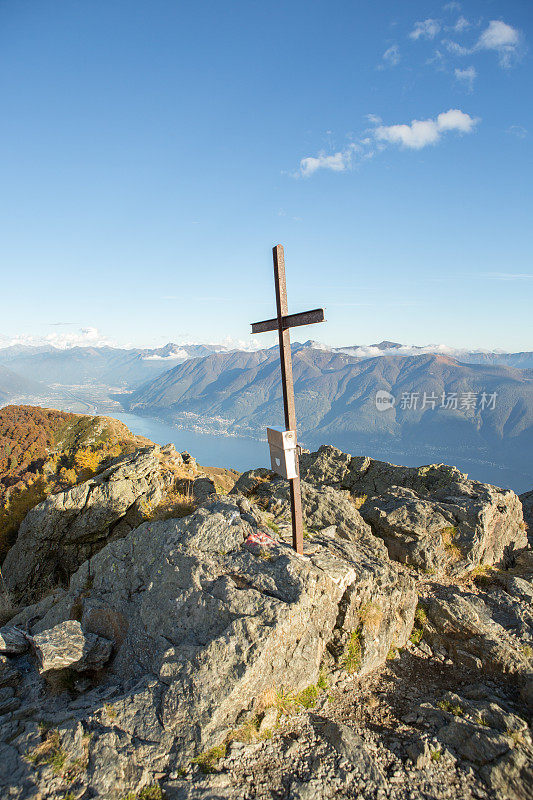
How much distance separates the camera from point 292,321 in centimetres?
898

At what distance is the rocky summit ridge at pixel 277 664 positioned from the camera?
225 inches

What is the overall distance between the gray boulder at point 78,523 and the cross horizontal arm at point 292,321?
9.06 metres

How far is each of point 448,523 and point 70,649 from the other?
12.1 metres

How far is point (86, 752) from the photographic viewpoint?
18.6ft

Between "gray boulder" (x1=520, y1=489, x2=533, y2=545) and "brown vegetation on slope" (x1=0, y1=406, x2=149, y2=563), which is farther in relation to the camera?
"brown vegetation on slope" (x1=0, y1=406, x2=149, y2=563)

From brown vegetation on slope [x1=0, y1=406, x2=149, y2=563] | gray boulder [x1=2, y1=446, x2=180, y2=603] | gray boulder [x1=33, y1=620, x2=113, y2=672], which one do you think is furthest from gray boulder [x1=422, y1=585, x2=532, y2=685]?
brown vegetation on slope [x1=0, y1=406, x2=149, y2=563]

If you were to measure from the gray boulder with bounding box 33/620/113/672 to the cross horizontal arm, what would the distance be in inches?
329

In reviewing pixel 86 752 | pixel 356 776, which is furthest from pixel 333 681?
pixel 86 752

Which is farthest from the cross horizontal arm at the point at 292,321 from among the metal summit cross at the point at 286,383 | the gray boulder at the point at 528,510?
the gray boulder at the point at 528,510

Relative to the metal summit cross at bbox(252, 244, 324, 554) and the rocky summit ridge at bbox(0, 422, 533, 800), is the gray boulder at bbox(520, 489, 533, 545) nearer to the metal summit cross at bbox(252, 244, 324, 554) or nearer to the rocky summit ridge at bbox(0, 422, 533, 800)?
the rocky summit ridge at bbox(0, 422, 533, 800)

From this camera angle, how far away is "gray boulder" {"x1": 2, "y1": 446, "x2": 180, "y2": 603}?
Result: 16.3 meters

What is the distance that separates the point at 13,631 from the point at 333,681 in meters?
8.34

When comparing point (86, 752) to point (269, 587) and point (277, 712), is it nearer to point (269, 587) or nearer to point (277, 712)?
point (277, 712)

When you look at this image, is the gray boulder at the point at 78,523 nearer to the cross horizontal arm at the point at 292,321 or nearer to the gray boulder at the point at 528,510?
the cross horizontal arm at the point at 292,321
